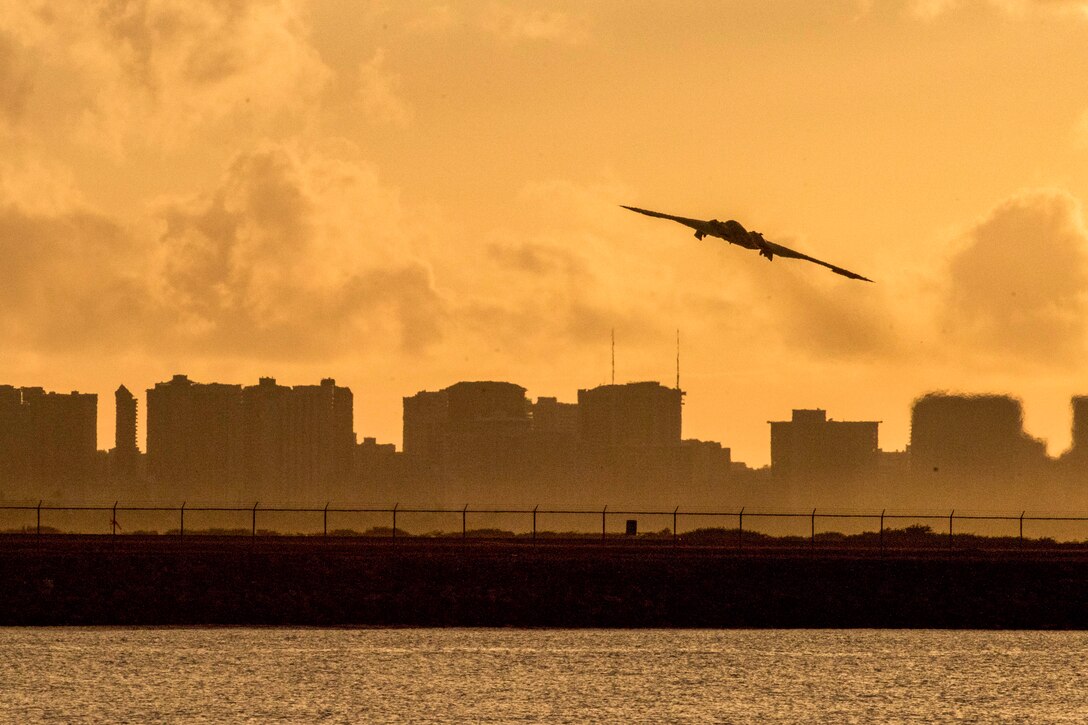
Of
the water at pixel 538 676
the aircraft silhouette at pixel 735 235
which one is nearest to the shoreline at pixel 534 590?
the water at pixel 538 676

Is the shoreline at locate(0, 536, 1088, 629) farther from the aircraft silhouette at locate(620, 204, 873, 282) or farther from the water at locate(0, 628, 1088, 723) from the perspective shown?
the aircraft silhouette at locate(620, 204, 873, 282)

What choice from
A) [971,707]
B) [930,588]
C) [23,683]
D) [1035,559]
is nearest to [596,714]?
[971,707]

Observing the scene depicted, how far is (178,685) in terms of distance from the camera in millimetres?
42781

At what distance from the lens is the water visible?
38.7m

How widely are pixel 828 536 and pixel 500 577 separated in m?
32.5

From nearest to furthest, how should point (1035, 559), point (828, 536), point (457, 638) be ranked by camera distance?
point (457, 638) → point (1035, 559) → point (828, 536)

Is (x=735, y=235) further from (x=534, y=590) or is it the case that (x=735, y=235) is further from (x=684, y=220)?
(x=534, y=590)

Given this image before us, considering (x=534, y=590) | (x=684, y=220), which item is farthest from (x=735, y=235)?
(x=534, y=590)

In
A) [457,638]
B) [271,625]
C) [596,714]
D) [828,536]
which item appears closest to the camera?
[596,714]

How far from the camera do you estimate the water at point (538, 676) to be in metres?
38.7

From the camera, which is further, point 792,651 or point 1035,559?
point 1035,559

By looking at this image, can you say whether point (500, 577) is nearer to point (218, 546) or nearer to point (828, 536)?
point (218, 546)

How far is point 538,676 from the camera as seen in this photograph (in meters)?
45.1

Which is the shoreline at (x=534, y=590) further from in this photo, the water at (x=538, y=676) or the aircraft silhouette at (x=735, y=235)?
the aircraft silhouette at (x=735, y=235)
